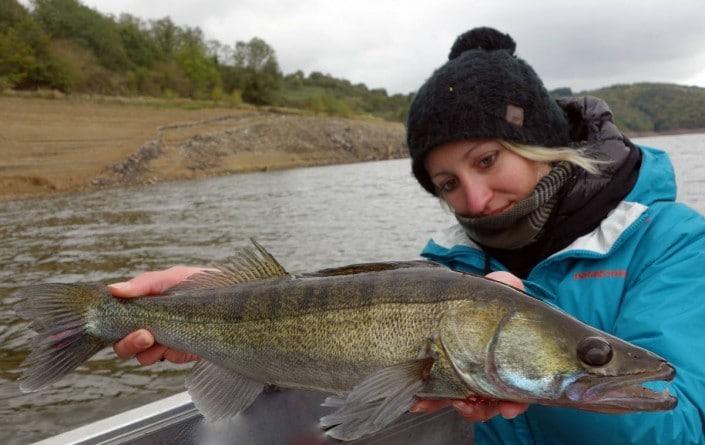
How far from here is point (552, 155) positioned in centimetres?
288

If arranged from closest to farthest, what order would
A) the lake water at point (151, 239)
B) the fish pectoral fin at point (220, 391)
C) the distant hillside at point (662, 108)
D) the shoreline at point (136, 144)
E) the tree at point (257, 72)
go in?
the fish pectoral fin at point (220, 391) → the lake water at point (151, 239) → the shoreline at point (136, 144) → the distant hillside at point (662, 108) → the tree at point (257, 72)

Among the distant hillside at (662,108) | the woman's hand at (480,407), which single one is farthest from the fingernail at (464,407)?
the distant hillside at (662,108)

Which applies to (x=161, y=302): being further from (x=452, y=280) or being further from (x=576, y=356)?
(x=576, y=356)

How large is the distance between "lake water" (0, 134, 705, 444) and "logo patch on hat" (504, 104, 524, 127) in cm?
319

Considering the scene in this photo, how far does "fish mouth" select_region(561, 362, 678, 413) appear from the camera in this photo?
1.79 metres

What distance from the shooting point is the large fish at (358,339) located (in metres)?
1.93

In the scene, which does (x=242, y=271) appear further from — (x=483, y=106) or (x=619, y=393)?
(x=619, y=393)

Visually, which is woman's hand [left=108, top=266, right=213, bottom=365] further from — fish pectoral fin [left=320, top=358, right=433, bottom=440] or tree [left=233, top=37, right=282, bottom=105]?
tree [left=233, top=37, right=282, bottom=105]

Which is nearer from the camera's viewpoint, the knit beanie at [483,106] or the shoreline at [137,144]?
the knit beanie at [483,106]

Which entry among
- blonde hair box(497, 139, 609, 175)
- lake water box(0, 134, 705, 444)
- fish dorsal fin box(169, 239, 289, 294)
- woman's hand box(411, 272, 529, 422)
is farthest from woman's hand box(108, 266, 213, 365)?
lake water box(0, 134, 705, 444)

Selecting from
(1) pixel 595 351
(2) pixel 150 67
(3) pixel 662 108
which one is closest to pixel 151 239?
(1) pixel 595 351

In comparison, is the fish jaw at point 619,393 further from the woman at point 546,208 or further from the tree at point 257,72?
the tree at point 257,72

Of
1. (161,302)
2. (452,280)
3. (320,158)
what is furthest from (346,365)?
(320,158)

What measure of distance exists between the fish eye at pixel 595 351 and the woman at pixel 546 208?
0.51m
